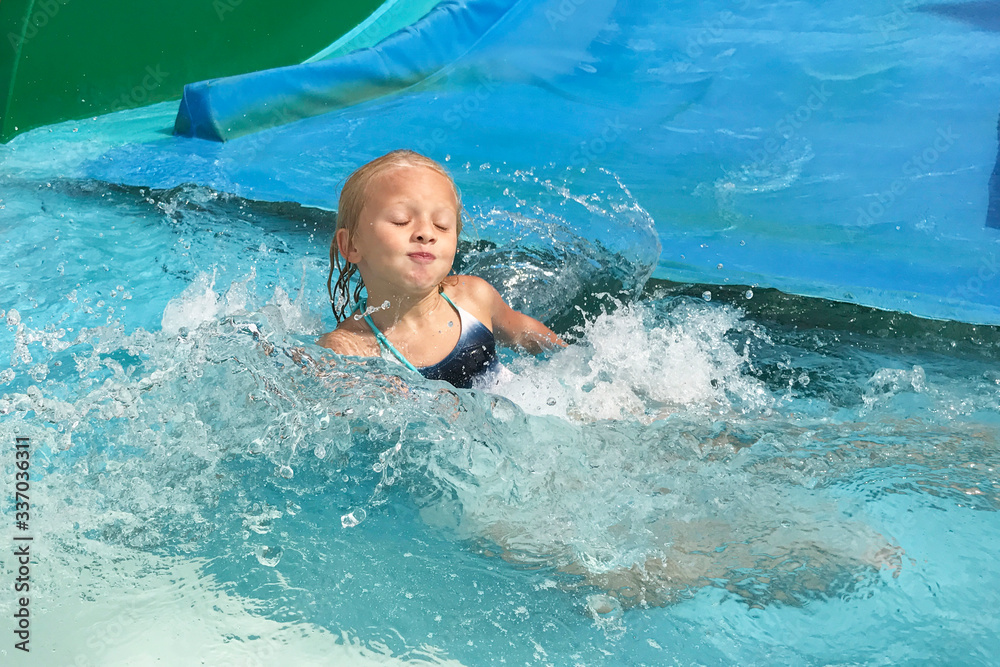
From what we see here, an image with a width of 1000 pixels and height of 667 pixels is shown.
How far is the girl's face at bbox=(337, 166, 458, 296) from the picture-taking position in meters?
2.15

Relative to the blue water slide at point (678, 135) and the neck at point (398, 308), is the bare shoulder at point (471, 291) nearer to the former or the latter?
the neck at point (398, 308)

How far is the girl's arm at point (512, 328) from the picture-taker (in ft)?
8.72

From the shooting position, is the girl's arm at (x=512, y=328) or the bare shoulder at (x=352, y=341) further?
the girl's arm at (x=512, y=328)

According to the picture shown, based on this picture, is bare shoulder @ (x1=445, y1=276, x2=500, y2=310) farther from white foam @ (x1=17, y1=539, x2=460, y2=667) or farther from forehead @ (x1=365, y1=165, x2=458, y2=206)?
white foam @ (x1=17, y1=539, x2=460, y2=667)

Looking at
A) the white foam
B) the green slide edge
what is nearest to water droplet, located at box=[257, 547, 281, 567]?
the white foam

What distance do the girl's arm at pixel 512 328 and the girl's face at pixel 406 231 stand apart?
445 millimetres

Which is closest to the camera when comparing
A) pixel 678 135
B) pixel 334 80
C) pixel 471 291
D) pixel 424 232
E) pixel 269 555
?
pixel 269 555

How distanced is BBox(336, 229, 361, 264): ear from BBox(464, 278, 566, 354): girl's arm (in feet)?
1.56

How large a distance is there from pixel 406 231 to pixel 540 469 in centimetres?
65

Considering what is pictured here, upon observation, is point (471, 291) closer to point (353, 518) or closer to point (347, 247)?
point (347, 247)

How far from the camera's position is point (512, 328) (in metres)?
2.66

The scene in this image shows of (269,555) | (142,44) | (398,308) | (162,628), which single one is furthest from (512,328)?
(142,44)

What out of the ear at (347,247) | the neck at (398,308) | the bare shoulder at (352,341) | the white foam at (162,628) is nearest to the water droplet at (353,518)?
the white foam at (162,628)

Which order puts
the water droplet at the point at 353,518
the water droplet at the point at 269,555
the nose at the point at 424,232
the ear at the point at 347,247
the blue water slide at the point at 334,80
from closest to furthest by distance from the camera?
the water droplet at the point at 269,555, the water droplet at the point at 353,518, the nose at the point at 424,232, the ear at the point at 347,247, the blue water slide at the point at 334,80
